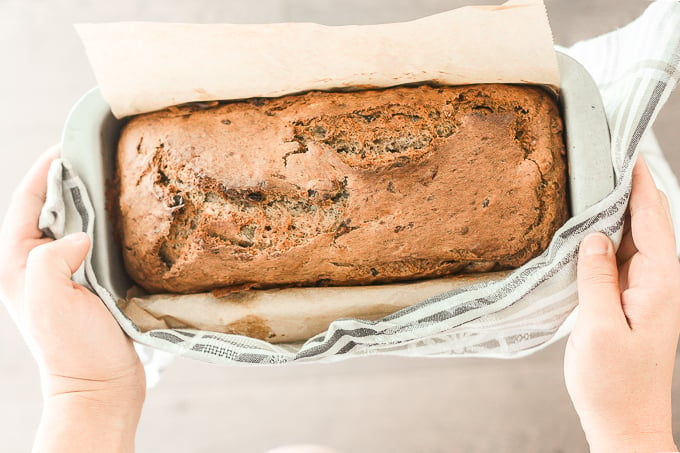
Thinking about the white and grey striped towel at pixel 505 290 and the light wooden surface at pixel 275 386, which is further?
the light wooden surface at pixel 275 386

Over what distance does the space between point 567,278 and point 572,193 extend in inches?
5.0

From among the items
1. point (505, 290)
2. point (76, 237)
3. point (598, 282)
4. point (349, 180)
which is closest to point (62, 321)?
point (76, 237)

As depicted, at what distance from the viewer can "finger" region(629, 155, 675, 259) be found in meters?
0.78

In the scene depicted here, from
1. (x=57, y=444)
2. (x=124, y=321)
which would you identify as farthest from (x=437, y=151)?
(x=57, y=444)

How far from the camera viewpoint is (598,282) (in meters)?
0.77

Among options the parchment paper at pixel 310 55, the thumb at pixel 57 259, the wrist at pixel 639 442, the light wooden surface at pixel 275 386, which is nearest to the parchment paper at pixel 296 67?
the parchment paper at pixel 310 55

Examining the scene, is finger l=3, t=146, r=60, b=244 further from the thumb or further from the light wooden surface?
the light wooden surface

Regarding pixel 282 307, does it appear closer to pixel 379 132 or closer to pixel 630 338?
pixel 379 132

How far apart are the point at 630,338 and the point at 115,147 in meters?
0.82

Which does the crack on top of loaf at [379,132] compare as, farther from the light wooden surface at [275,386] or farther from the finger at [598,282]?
the light wooden surface at [275,386]

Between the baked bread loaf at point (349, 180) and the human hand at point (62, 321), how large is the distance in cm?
12

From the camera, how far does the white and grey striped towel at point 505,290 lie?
0.78 m

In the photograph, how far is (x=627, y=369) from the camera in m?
0.76

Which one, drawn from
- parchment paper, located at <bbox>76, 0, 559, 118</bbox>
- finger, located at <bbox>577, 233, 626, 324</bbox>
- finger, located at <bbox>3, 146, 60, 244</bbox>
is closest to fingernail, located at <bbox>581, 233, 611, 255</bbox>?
finger, located at <bbox>577, 233, 626, 324</bbox>
